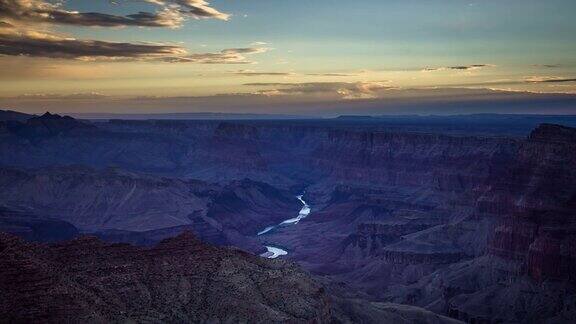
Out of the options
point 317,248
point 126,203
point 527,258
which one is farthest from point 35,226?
point 527,258

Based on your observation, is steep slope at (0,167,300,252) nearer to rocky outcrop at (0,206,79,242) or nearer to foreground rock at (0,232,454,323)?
rocky outcrop at (0,206,79,242)

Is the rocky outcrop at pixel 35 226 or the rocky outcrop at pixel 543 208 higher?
the rocky outcrop at pixel 543 208

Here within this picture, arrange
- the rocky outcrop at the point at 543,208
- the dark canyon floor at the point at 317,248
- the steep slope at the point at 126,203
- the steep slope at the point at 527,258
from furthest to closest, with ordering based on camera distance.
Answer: the steep slope at the point at 126,203
the rocky outcrop at the point at 543,208
the steep slope at the point at 527,258
the dark canyon floor at the point at 317,248

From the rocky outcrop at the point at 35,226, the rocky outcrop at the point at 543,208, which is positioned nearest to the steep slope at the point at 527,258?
the rocky outcrop at the point at 543,208

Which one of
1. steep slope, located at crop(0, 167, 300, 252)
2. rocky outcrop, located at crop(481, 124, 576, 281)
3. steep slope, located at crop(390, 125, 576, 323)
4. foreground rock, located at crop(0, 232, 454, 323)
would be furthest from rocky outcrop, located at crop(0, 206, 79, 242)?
rocky outcrop, located at crop(481, 124, 576, 281)

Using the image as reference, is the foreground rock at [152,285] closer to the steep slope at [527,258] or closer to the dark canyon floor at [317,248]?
the dark canyon floor at [317,248]
